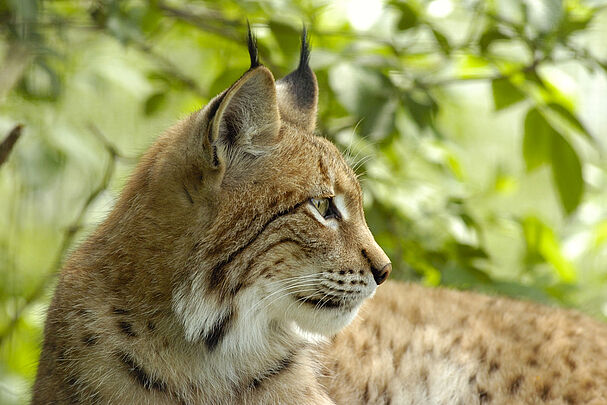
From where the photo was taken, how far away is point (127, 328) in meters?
2.59

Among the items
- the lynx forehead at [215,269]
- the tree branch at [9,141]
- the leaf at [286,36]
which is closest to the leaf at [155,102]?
the leaf at [286,36]

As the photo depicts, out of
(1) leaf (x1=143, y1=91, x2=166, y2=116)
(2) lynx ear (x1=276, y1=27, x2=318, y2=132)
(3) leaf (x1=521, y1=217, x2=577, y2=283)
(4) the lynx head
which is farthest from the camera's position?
(1) leaf (x1=143, y1=91, x2=166, y2=116)

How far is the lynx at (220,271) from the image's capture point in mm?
2543

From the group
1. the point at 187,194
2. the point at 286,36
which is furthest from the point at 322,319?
the point at 286,36

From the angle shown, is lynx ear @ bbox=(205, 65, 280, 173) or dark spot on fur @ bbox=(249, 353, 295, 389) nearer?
lynx ear @ bbox=(205, 65, 280, 173)

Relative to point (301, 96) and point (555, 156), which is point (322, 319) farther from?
point (555, 156)

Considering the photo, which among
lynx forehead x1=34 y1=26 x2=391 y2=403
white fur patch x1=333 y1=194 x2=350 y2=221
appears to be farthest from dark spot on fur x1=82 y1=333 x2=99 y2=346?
white fur patch x1=333 y1=194 x2=350 y2=221

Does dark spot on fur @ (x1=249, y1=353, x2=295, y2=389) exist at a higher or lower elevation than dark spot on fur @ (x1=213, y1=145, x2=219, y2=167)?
lower

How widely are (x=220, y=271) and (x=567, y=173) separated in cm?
191

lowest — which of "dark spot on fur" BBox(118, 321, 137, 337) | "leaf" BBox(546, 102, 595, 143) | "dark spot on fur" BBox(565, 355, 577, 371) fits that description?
"dark spot on fur" BBox(565, 355, 577, 371)

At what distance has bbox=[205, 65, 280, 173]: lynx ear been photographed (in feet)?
7.91

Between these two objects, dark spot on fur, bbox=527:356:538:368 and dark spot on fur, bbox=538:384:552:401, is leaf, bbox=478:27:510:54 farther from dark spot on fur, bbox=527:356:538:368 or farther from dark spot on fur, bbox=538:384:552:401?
dark spot on fur, bbox=538:384:552:401

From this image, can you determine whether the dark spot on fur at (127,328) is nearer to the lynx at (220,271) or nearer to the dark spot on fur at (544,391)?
the lynx at (220,271)

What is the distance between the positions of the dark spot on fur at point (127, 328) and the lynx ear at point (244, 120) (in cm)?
60
